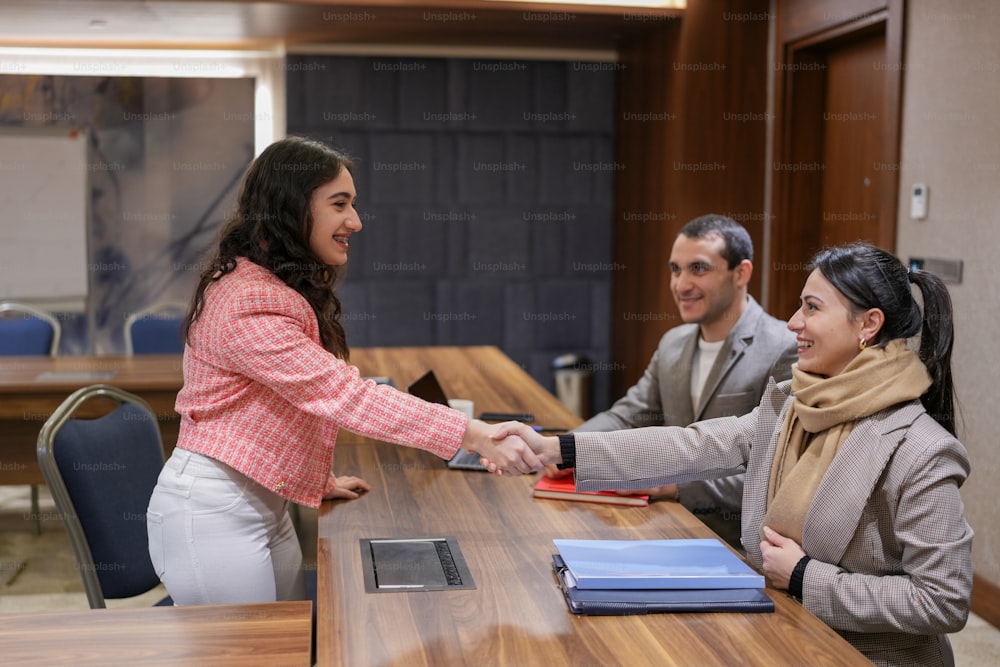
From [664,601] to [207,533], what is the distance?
93 cm

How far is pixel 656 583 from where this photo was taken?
168 cm

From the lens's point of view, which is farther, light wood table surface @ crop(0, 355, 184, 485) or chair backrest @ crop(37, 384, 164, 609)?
light wood table surface @ crop(0, 355, 184, 485)

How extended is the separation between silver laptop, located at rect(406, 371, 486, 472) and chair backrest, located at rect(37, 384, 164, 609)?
68 centimetres

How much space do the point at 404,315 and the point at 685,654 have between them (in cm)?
514

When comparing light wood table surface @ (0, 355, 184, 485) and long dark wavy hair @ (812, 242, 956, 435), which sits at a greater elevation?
long dark wavy hair @ (812, 242, 956, 435)

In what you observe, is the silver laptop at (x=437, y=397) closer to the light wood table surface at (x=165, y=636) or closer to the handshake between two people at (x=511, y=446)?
the handshake between two people at (x=511, y=446)

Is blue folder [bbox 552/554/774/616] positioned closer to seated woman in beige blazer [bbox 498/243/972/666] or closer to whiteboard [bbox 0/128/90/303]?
seated woman in beige blazer [bbox 498/243/972/666]

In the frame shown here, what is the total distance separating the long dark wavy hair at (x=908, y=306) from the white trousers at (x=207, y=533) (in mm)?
1224

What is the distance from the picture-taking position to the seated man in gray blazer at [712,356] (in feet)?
8.33

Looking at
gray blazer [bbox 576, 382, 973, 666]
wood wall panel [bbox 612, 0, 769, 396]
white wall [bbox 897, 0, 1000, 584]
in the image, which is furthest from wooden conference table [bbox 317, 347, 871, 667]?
wood wall panel [bbox 612, 0, 769, 396]

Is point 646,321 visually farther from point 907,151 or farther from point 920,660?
point 920,660

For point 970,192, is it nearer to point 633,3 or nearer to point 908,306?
point 908,306

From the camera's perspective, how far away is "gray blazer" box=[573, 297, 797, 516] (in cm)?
250

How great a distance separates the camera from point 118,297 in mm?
6648
